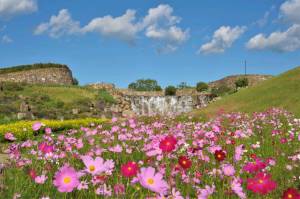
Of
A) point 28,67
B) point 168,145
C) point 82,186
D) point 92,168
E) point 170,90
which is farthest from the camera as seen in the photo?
point 28,67

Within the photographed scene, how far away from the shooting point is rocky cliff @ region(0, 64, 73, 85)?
4834cm

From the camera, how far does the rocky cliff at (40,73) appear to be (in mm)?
48344

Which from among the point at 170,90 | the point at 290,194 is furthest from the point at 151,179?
the point at 170,90

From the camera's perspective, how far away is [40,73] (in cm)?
4981

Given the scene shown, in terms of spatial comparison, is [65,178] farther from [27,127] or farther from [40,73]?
[40,73]

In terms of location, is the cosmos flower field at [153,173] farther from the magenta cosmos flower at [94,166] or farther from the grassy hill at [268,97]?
the grassy hill at [268,97]

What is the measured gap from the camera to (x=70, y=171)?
229 cm

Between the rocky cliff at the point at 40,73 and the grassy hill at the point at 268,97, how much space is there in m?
23.6

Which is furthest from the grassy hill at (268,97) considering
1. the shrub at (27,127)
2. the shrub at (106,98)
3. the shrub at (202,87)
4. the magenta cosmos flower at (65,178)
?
the magenta cosmos flower at (65,178)

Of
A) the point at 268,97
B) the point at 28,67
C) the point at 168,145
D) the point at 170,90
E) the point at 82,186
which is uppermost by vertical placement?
the point at 28,67

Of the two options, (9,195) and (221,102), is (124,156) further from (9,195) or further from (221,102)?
(221,102)

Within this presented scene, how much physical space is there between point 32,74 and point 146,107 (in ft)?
47.7

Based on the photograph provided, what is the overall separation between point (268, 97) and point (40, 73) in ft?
92.8

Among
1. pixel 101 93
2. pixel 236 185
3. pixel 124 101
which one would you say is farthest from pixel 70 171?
pixel 124 101
